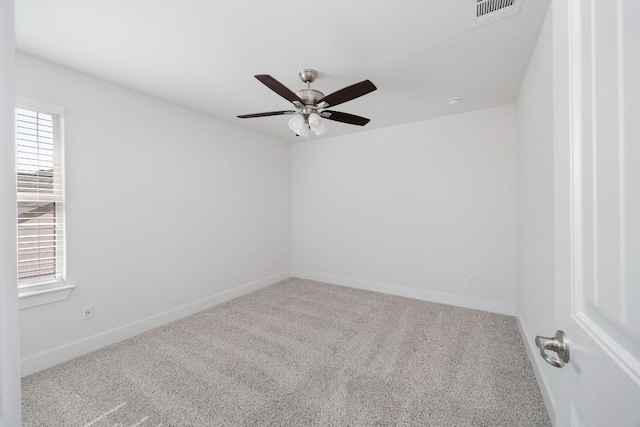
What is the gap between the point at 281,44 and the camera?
76.3 inches

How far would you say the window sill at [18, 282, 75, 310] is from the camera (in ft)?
6.68

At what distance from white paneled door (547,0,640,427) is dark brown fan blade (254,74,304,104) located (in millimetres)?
1499

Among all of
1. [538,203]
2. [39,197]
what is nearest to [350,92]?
[538,203]

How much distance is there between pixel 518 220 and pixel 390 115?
1960 millimetres

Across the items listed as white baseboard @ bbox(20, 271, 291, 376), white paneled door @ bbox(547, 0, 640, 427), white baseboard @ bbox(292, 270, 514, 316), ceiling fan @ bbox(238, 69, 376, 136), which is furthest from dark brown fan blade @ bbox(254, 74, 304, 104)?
white baseboard @ bbox(292, 270, 514, 316)

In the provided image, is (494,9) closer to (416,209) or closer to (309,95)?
(309,95)

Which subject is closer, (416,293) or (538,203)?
(538,203)

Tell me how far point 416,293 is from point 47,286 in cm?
403

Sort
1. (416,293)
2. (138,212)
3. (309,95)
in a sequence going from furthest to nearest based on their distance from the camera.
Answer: (416,293), (138,212), (309,95)

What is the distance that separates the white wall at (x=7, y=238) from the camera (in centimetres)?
51

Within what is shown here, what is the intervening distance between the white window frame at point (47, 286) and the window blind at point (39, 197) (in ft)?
0.06

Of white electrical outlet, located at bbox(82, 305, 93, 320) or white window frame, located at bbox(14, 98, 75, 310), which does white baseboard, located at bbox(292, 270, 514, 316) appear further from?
white window frame, located at bbox(14, 98, 75, 310)

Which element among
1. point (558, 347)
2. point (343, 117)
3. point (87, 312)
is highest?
point (343, 117)

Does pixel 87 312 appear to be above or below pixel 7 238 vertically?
below
